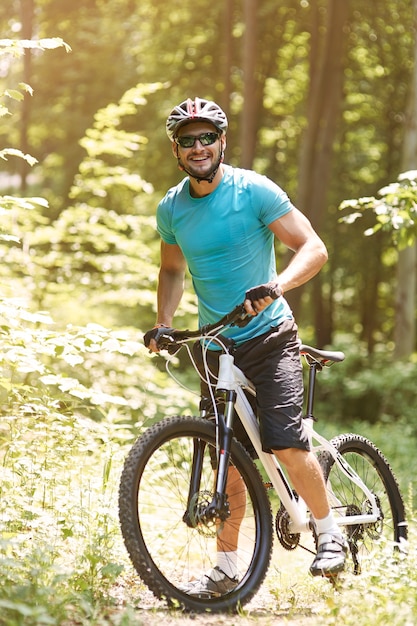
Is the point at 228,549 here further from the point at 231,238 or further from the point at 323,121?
the point at 323,121

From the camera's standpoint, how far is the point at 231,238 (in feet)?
13.4

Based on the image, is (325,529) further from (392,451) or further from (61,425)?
(392,451)

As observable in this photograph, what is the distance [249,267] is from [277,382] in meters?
0.57

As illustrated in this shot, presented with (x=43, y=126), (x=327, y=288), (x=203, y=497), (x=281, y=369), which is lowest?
(x=203, y=497)

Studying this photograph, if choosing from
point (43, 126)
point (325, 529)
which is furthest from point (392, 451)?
point (43, 126)

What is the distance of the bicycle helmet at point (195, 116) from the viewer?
406 centimetres

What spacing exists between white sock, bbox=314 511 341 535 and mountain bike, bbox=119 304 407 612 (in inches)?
3.5

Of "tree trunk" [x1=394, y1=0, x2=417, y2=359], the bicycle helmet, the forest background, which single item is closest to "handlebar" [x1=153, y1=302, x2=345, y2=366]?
the bicycle helmet

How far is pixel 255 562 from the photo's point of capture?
409cm

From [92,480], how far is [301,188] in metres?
12.1

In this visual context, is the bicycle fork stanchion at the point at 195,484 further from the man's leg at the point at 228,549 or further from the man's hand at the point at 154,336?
the man's hand at the point at 154,336

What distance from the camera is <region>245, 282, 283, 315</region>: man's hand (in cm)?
367

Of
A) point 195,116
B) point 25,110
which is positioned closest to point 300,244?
point 195,116

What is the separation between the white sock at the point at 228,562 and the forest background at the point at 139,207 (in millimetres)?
563
